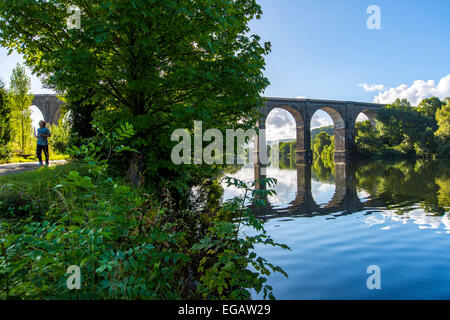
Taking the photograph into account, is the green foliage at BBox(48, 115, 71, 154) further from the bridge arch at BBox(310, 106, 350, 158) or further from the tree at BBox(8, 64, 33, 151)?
the bridge arch at BBox(310, 106, 350, 158)

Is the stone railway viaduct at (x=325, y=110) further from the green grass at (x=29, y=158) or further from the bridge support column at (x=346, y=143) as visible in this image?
the green grass at (x=29, y=158)

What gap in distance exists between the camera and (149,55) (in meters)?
5.84

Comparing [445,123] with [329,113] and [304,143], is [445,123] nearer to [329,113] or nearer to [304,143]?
[329,113]

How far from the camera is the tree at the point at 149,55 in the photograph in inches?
194

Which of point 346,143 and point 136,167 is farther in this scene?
point 346,143

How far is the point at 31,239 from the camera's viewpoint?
1.96m

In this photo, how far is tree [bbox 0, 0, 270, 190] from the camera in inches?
194

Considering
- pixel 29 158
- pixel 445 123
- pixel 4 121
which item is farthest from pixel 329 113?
pixel 4 121

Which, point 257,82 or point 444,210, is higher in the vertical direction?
point 257,82

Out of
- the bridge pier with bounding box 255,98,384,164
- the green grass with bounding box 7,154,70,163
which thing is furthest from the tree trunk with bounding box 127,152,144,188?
the bridge pier with bounding box 255,98,384,164
